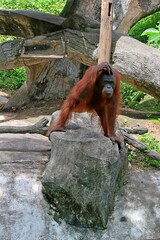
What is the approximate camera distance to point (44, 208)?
10.5 feet

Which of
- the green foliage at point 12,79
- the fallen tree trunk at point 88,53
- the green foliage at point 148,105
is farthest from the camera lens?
the green foliage at point 12,79

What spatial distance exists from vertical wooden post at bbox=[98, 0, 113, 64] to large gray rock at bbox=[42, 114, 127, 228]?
2.24m

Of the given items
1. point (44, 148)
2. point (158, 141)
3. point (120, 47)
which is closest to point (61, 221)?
point (44, 148)

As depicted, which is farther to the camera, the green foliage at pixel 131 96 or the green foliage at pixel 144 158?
the green foliage at pixel 131 96

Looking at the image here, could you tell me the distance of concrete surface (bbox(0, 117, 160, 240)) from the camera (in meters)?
3.07

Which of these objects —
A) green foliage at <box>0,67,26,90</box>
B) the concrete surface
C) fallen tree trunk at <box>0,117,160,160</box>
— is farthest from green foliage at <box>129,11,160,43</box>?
the concrete surface

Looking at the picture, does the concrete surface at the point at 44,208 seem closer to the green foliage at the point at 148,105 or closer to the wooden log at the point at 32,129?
the wooden log at the point at 32,129

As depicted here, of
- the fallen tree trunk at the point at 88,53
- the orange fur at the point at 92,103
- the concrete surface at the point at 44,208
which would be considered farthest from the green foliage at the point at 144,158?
the fallen tree trunk at the point at 88,53

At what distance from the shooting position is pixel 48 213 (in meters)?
3.18

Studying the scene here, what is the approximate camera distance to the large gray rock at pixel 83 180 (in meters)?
2.99

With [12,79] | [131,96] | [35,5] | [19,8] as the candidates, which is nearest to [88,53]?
[131,96]

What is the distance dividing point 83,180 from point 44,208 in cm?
50

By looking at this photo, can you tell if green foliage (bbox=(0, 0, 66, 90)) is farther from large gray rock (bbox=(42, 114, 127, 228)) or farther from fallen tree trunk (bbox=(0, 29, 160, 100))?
large gray rock (bbox=(42, 114, 127, 228))

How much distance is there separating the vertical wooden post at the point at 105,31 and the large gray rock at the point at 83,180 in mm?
2238
